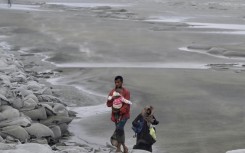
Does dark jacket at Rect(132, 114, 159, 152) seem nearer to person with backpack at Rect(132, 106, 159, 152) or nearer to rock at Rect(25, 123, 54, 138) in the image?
person with backpack at Rect(132, 106, 159, 152)

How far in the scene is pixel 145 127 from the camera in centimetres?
837

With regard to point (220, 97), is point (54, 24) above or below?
above

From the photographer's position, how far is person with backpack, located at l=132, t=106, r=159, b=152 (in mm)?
8281

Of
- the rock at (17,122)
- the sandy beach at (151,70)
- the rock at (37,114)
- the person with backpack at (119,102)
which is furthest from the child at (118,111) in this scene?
the rock at (37,114)

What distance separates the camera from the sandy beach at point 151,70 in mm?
11430

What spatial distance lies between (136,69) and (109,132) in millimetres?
7994

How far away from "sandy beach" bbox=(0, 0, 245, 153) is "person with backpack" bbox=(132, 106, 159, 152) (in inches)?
58.8

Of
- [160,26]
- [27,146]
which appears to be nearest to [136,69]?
[27,146]

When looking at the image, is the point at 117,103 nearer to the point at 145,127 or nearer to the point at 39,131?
the point at 145,127

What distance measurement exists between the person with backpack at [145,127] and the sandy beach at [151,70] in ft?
4.90

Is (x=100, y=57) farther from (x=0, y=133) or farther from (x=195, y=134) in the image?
(x=0, y=133)

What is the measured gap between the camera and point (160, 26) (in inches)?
1396

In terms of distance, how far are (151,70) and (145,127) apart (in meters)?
10.7

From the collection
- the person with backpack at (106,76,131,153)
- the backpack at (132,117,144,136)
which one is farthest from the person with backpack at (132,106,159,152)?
the person with backpack at (106,76,131,153)
